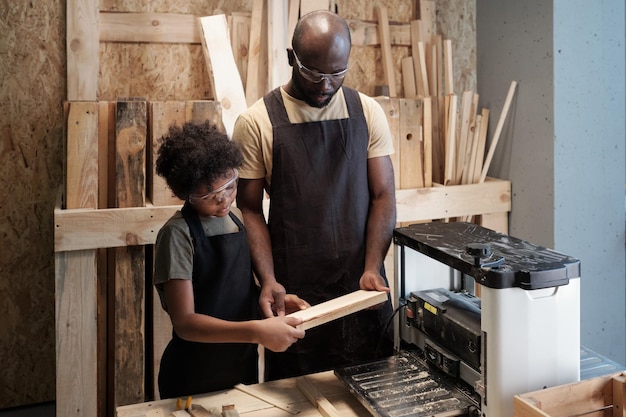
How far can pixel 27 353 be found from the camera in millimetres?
2924

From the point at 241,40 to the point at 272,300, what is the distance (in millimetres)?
1604

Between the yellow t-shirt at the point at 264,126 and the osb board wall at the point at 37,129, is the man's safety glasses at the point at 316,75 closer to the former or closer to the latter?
the yellow t-shirt at the point at 264,126

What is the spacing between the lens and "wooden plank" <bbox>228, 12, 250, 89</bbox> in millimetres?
3027

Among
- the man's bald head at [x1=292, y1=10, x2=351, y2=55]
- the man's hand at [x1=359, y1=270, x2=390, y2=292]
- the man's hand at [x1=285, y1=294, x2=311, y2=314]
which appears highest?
the man's bald head at [x1=292, y1=10, x2=351, y2=55]

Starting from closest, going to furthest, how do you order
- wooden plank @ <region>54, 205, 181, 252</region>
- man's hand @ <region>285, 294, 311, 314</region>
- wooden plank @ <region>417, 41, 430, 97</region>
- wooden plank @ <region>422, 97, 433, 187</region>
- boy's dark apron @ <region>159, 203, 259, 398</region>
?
boy's dark apron @ <region>159, 203, 259, 398</region> → man's hand @ <region>285, 294, 311, 314</region> → wooden plank @ <region>54, 205, 181, 252</region> → wooden plank @ <region>422, 97, 433, 187</region> → wooden plank @ <region>417, 41, 430, 97</region>

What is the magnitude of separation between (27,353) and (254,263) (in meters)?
1.54

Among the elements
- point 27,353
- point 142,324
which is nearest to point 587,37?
point 142,324

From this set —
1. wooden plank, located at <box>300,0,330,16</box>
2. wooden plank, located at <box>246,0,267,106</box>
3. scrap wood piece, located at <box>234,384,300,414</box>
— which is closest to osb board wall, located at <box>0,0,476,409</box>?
wooden plank, located at <box>246,0,267,106</box>

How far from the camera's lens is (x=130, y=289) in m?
2.60

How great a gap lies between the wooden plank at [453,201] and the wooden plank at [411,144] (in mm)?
65

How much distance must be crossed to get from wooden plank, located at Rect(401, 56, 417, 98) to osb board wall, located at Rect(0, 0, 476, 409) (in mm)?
886

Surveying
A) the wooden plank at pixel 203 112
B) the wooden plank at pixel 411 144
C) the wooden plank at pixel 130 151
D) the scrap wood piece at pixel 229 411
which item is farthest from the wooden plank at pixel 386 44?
the scrap wood piece at pixel 229 411

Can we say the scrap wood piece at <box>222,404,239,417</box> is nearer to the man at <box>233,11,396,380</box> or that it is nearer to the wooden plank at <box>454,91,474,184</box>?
the man at <box>233,11,396,380</box>

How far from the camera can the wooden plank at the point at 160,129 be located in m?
2.54
